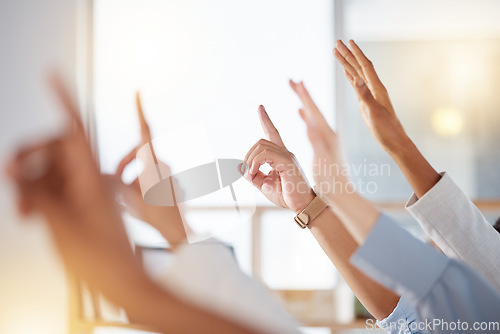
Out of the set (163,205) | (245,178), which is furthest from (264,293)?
(245,178)

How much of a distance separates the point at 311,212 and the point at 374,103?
0.18m

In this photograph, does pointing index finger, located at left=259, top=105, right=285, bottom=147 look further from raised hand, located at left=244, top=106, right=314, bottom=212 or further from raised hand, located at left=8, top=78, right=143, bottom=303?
raised hand, located at left=8, top=78, right=143, bottom=303

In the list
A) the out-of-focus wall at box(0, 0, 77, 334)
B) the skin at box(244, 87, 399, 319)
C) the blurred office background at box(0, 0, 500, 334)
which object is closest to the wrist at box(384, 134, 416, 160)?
the skin at box(244, 87, 399, 319)

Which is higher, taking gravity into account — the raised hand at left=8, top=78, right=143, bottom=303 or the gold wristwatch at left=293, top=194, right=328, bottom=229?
the raised hand at left=8, top=78, right=143, bottom=303

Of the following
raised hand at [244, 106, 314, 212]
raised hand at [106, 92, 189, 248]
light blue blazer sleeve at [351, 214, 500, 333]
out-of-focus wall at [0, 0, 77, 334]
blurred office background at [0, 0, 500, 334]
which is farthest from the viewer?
blurred office background at [0, 0, 500, 334]

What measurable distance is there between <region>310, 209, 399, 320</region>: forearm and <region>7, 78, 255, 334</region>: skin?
274mm

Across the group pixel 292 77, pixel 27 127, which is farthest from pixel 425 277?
pixel 292 77

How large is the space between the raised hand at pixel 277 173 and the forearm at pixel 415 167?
0.42ft

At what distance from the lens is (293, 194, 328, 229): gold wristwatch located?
0.66 metres

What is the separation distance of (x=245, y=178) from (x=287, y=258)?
1.77 metres

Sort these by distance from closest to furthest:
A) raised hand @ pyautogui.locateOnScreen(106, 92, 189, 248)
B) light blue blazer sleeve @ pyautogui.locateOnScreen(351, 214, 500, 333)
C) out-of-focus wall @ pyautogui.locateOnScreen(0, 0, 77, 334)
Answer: light blue blazer sleeve @ pyautogui.locateOnScreen(351, 214, 500, 333), raised hand @ pyautogui.locateOnScreen(106, 92, 189, 248), out-of-focus wall @ pyautogui.locateOnScreen(0, 0, 77, 334)

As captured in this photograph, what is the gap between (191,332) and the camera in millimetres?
389

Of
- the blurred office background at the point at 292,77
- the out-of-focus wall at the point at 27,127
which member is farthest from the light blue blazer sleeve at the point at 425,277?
the blurred office background at the point at 292,77

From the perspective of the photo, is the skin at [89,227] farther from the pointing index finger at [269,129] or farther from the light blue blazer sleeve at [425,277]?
the pointing index finger at [269,129]
